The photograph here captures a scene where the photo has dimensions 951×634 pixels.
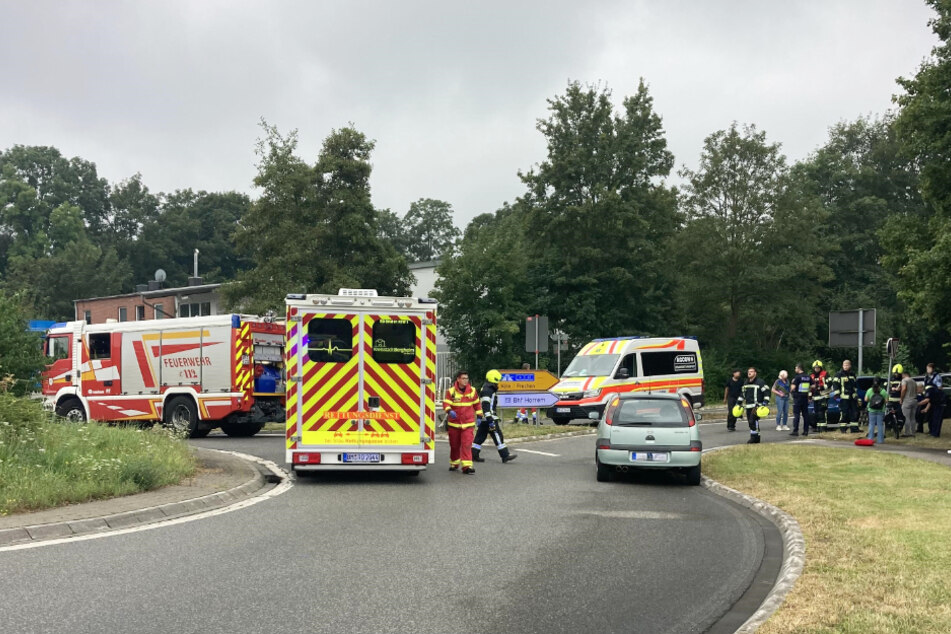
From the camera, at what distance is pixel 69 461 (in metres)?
12.1

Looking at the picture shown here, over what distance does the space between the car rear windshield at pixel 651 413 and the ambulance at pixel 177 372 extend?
10196 millimetres

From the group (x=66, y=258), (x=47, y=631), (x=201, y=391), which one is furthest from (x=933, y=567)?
(x=66, y=258)

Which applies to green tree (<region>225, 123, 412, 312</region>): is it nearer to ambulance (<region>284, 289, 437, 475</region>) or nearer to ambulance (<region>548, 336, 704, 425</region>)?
ambulance (<region>548, 336, 704, 425</region>)

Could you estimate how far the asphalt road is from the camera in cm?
622

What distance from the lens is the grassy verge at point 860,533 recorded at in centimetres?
616

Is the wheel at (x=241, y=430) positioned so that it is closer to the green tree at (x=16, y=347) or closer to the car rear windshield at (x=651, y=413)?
the green tree at (x=16, y=347)

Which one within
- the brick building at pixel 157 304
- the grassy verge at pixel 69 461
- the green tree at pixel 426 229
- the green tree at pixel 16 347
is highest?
the green tree at pixel 426 229

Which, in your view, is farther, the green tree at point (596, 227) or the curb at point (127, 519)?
the green tree at point (596, 227)

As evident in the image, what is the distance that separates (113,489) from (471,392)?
6.14 m

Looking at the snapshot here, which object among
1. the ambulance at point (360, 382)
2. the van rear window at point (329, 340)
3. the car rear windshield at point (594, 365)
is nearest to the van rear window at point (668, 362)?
the car rear windshield at point (594, 365)

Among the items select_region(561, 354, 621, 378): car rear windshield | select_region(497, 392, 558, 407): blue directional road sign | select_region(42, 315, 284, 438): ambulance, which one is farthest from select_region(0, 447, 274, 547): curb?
select_region(561, 354, 621, 378): car rear windshield

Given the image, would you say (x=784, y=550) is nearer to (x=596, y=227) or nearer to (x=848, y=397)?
(x=848, y=397)

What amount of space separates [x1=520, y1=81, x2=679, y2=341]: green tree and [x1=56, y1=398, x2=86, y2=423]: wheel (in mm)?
24538

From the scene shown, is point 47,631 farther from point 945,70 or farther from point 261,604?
point 945,70
